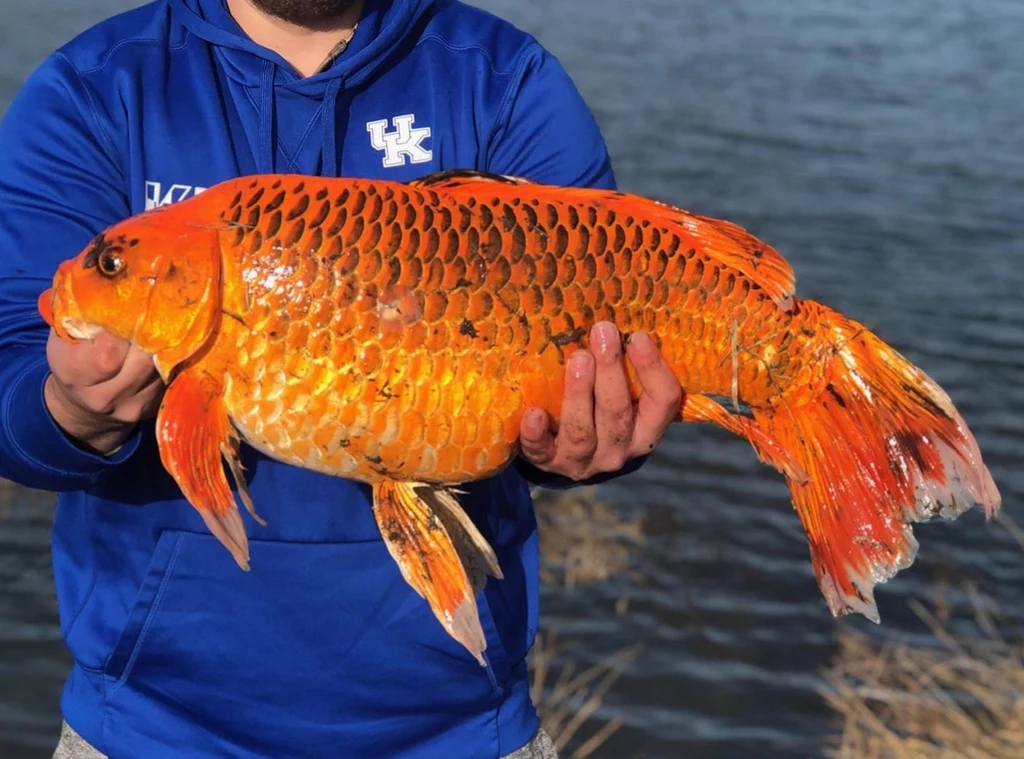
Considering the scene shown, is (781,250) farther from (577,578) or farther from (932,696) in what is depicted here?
(932,696)

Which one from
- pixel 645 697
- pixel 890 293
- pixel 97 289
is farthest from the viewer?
pixel 890 293

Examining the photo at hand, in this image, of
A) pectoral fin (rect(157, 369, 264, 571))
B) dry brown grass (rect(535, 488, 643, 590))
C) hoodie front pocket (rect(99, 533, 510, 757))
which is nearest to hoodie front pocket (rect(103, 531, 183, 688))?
hoodie front pocket (rect(99, 533, 510, 757))

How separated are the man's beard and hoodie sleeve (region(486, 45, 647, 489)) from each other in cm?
35

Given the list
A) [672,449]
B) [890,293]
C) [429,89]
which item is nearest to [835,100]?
[890,293]

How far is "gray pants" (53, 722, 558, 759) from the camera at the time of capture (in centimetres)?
259

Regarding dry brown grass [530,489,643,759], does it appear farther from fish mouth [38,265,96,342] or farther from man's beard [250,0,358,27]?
fish mouth [38,265,96,342]

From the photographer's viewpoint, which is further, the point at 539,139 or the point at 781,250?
the point at 781,250

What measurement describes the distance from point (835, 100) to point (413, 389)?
430 inches

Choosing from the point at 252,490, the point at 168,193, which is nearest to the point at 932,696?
the point at 252,490

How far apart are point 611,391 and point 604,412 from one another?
0.06 meters

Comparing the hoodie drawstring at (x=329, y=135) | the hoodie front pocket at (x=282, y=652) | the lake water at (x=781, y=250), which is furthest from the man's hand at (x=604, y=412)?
the lake water at (x=781, y=250)

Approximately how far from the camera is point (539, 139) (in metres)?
2.62

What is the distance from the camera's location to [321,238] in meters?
2.10

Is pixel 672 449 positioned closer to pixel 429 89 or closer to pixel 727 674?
pixel 727 674
